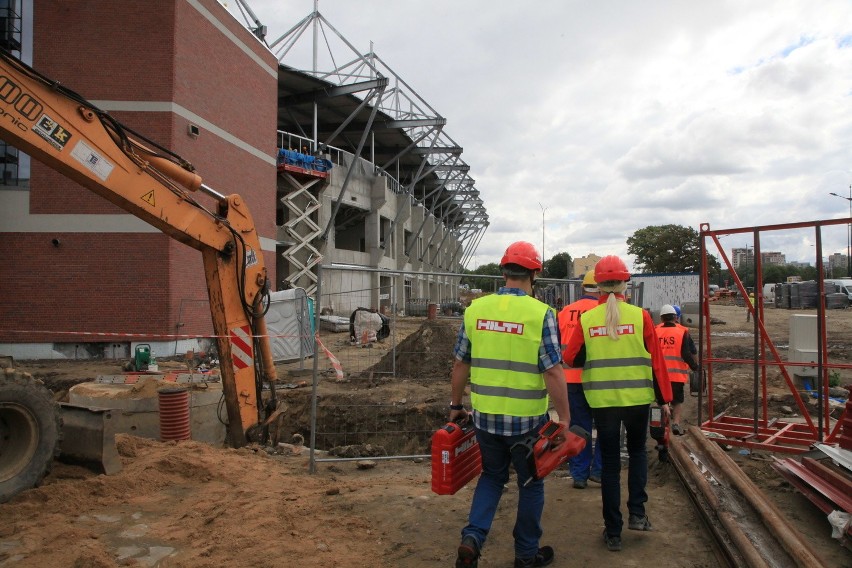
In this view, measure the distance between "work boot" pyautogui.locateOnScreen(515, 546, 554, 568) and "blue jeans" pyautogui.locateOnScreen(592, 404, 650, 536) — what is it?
0.50m

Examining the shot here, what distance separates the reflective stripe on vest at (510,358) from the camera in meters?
3.41

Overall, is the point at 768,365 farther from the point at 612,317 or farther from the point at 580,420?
the point at 612,317

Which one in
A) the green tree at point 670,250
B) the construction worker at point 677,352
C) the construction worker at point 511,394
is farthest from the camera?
the green tree at point 670,250

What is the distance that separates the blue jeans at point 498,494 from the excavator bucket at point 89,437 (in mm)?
4072

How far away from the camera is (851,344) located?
18.4 meters

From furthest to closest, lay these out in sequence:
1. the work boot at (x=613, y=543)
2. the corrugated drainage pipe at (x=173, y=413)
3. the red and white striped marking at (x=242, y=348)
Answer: the corrugated drainage pipe at (x=173, y=413), the red and white striped marking at (x=242, y=348), the work boot at (x=613, y=543)

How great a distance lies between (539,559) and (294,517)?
2.11 meters

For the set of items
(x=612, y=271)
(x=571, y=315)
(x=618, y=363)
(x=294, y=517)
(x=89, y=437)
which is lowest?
(x=294, y=517)

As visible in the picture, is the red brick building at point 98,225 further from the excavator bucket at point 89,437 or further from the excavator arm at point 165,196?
the excavator bucket at point 89,437

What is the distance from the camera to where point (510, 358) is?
3441mm

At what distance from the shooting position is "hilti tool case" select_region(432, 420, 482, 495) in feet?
11.7

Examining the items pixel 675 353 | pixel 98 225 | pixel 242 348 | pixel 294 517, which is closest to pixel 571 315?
pixel 675 353

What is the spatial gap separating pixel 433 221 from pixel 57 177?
4162 centimetres

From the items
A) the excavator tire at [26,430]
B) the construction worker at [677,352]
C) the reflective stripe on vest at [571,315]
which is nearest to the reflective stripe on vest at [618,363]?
the reflective stripe on vest at [571,315]
